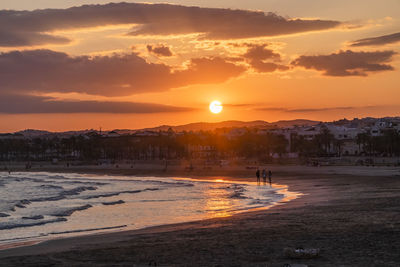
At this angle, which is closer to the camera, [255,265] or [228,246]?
[255,265]

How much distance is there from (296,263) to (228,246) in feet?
11.2

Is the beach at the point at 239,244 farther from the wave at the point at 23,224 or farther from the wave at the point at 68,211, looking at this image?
the wave at the point at 68,211

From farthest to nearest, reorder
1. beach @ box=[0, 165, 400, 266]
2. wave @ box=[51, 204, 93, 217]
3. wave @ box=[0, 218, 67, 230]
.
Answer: wave @ box=[51, 204, 93, 217], wave @ box=[0, 218, 67, 230], beach @ box=[0, 165, 400, 266]

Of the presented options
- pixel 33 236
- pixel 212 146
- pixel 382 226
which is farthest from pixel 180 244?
pixel 212 146

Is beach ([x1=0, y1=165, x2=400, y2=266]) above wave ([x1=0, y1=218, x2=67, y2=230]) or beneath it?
above

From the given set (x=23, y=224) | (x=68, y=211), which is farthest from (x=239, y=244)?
(x=68, y=211)

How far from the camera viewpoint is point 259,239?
1703 cm

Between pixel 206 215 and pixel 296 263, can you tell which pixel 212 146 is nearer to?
pixel 206 215

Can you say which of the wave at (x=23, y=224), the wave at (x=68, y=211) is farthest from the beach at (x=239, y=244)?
the wave at (x=68, y=211)

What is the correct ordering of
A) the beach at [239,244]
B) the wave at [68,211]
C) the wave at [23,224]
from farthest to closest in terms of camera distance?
1. the wave at [68,211]
2. the wave at [23,224]
3. the beach at [239,244]

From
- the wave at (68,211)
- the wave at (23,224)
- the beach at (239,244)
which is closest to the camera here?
the beach at (239,244)

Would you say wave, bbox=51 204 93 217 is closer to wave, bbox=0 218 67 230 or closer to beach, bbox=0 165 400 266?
wave, bbox=0 218 67 230

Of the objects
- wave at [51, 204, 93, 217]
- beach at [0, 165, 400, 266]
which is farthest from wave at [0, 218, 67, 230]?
beach at [0, 165, 400, 266]

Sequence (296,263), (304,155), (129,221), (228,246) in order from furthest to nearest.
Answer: (304,155)
(129,221)
(228,246)
(296,263)
